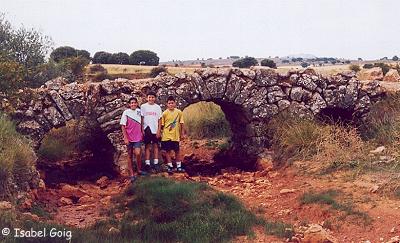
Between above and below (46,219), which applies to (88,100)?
above

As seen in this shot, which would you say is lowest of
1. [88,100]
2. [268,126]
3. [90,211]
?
[90,211]

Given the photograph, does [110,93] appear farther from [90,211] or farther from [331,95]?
[331,95]

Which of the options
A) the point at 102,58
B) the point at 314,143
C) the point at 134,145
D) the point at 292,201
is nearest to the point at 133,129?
the point at 134,145

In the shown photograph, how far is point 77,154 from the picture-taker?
446 inches

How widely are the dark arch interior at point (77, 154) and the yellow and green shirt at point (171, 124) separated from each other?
149 cm

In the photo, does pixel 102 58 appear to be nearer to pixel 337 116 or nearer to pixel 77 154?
pixel 77 154

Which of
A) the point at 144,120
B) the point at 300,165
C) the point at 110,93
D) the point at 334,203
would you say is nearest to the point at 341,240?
the point at 334,203

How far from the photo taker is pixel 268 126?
1073 centimetres

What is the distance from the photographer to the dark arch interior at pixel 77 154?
1020 cm

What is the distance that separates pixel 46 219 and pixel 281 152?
4822 mm

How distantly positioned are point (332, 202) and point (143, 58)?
32205mm

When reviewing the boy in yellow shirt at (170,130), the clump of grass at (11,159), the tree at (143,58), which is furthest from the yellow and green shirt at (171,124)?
the tree at (143,58)

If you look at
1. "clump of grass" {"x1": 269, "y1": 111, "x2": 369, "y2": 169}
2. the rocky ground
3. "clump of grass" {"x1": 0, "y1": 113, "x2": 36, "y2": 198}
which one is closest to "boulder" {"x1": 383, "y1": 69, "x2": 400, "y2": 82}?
"clump of grass" {"x1": 269, "y1": 111, "x2": 369, "y2": 169}

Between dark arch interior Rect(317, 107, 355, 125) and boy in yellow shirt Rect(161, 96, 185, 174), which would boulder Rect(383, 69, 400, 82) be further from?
boy in yellow shirt Rect(161, 96, 185, 174)
